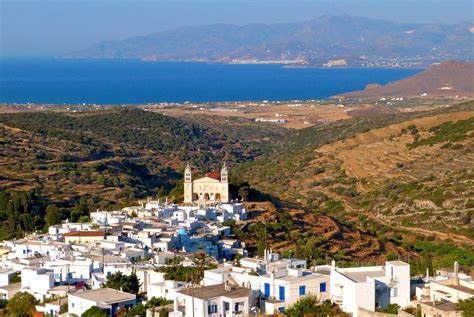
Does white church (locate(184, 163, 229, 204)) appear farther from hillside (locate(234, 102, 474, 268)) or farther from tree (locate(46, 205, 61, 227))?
tree (locate(46, 205, 61, 227))

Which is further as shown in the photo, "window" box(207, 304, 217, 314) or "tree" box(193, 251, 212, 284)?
"tree" box(193, 251, 212, 284)

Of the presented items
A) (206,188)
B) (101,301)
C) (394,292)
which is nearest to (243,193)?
(206,188)

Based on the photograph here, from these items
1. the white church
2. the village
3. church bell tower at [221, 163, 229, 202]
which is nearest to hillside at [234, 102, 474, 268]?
church bell tower at [221, 163, 229, 202]

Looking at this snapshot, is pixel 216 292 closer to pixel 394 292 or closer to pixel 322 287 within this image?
pixel 322 287

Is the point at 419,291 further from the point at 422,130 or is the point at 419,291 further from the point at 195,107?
the point at 195,107

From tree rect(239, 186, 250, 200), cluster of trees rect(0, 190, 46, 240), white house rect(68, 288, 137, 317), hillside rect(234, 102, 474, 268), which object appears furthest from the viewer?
hillside rect(234, 102, 474, 268)

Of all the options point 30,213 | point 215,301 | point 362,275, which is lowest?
point 30,213

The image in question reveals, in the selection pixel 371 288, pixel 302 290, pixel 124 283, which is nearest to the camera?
pixel 371 288
